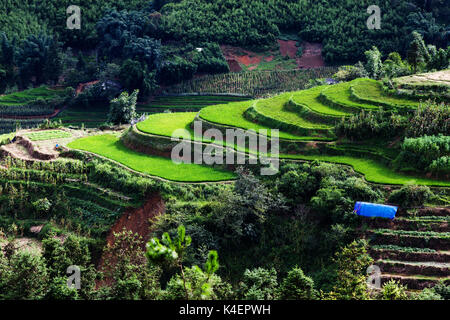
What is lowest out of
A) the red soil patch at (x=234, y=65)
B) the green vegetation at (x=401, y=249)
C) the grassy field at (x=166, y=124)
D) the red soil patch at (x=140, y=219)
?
the red soil patch at (x=140, y=219)

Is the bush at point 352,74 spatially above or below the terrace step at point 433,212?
above

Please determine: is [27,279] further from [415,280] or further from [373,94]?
[373,94]

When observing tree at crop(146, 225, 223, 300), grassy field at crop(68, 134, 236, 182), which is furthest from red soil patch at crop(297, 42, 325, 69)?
tree at crop(146, 225, 223, 300)

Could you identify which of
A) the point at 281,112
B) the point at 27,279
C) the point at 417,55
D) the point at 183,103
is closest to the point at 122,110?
the point at 281,112

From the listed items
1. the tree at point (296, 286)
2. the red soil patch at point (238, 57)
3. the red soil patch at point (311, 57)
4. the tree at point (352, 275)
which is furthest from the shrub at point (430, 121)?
the red soil patch at point (238, 57)

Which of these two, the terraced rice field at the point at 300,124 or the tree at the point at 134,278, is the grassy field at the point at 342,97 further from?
the tree at the point at 134,278

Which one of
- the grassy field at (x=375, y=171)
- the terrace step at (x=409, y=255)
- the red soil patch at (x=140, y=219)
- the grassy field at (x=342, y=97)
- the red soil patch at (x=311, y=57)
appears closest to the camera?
the terrace step at (x=409, y=255)

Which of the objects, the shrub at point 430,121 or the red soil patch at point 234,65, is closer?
the shrub at point 430,121
